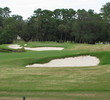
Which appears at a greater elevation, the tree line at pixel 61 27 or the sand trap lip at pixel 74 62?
the tree line at pixel 61 27

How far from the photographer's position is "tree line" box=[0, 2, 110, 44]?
300 feet

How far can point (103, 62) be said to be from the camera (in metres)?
23.9

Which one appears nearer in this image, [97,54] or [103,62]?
[103,62]

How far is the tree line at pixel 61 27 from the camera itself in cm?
9150

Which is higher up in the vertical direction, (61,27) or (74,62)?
(61,27)

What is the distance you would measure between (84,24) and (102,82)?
263 ft

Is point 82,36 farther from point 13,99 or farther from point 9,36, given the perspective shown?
point 13,99

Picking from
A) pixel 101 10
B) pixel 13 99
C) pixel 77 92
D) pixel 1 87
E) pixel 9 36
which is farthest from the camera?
pixel 101 10

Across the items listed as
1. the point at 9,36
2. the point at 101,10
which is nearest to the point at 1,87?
the point at 9,36

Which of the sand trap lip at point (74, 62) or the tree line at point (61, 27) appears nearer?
the sand trap lip at point (74, 62)

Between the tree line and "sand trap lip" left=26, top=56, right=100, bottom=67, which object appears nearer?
"sand trap lip" left=26, top=56, right=100, bottom=67

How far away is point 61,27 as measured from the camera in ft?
318

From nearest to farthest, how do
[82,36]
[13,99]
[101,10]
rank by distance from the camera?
[13,99] < [82,36] < [101,10]

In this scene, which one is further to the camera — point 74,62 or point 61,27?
point 61,27
